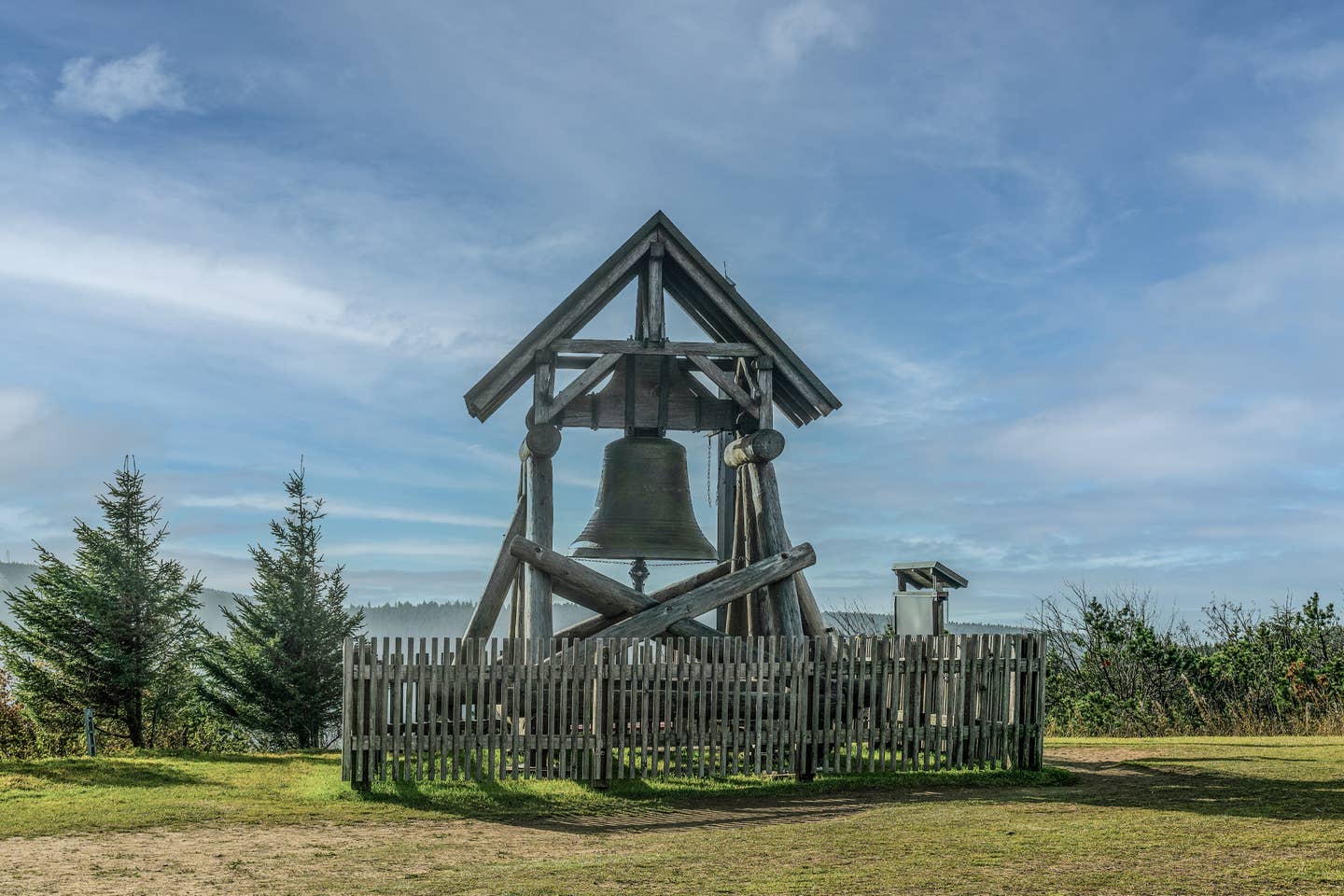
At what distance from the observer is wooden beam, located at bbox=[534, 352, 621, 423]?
514 inches

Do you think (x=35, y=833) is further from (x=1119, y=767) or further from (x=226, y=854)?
(x=1119, y=767)

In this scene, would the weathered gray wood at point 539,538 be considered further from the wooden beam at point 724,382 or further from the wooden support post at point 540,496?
the wooden beam at point 724,382

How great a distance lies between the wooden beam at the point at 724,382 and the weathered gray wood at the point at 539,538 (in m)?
2.10

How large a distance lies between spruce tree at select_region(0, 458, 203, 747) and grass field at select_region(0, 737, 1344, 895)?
40.0 feet

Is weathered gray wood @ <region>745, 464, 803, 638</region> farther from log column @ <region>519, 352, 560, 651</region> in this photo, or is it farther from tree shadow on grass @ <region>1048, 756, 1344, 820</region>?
tree shadow on grass @ <region>1048, 756, 1344, 820</region>

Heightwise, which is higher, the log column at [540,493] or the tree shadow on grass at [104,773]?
the log column at [540,493]

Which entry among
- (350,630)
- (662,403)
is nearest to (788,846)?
(662,403)

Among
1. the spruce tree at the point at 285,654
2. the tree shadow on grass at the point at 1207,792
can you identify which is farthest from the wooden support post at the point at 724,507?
the spruce tree at the point at 285,654

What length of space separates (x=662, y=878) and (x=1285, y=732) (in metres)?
16.7

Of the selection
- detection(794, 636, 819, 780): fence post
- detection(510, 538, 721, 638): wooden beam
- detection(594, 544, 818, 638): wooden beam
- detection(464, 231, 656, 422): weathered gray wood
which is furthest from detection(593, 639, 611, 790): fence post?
detection(464, 231, 656, 422): weathered gray wood

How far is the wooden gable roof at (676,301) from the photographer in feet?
43.6

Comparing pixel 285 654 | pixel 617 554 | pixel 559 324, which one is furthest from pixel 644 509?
pixel 285 654

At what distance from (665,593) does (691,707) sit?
3.54m

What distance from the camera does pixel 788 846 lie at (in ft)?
28.2
